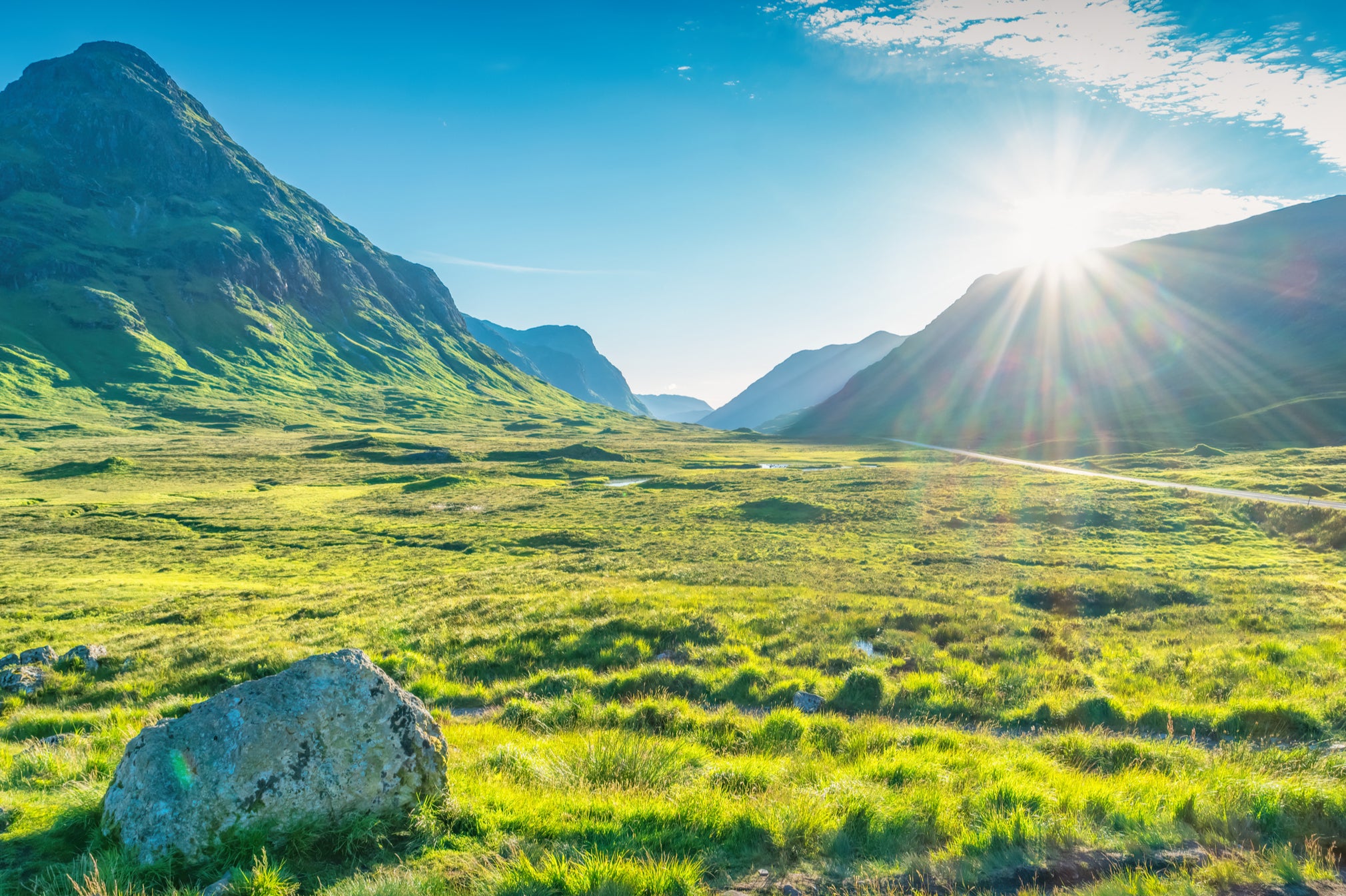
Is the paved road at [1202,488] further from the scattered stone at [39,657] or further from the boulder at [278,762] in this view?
the scattered stone at [39,657]

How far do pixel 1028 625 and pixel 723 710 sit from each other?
1282 cm

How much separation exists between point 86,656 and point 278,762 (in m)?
16.4

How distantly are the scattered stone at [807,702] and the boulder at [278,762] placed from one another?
7.73 m

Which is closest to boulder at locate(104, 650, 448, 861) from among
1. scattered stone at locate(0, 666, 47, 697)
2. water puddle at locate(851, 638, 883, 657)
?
water puddle at locate(851, 638, 883, 657)

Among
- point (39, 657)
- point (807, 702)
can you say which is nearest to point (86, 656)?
point (39, 657)

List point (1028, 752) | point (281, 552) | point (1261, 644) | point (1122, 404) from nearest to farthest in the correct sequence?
point (1028, 752) → point (1261, 644) → point (281, 552) → point (1122, 404)

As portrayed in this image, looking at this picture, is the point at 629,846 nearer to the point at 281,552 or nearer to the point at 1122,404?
the point at 281,552

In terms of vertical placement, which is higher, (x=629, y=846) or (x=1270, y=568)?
(x=629, y=846)

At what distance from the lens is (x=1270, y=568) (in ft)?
94.8

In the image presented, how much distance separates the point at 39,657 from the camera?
16344 millimetres

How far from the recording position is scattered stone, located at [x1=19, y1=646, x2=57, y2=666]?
16.2 metres

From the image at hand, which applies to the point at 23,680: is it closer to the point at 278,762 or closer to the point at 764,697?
the point at 278,762

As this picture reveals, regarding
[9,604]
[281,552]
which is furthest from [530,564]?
[9,604]

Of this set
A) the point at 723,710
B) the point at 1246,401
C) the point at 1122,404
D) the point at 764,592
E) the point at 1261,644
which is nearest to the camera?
the point at 723,710
